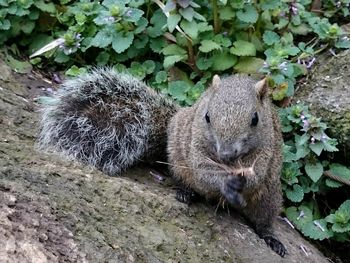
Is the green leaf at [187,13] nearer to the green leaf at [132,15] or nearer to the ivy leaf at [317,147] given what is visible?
the green leaf at [132,15]

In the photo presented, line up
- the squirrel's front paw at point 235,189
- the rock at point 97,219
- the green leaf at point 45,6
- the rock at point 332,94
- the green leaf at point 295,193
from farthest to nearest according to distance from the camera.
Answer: the green leaf at point 45,6
the rock at point 332,94
the green leaf at point 295,193
the squirrel's front paw at point 235,189
the rock at point 97,219

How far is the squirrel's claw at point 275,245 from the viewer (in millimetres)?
4070

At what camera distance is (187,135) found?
4.13 meters

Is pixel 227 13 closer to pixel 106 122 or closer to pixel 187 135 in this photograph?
pixel 187 135

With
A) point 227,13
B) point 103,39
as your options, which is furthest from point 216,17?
point 103,39

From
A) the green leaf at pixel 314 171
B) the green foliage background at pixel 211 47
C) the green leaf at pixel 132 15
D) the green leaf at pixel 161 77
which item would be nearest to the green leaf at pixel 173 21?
the green foliage background at pixel 211 47

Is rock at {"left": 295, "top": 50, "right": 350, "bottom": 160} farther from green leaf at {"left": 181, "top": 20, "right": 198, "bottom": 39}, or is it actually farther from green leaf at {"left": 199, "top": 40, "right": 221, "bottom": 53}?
green leaf at {"left": 181, "top": 20, "right": 198, "bottom": 39}

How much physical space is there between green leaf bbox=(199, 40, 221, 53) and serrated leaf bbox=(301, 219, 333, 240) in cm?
134

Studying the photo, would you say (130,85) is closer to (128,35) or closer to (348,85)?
(128,35)

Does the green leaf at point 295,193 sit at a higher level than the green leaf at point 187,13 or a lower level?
lower

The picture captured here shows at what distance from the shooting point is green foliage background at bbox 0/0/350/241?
461 cm

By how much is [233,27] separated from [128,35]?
789 mm

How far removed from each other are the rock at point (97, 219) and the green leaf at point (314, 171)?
0.41m

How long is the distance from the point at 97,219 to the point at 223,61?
79.1 inches
